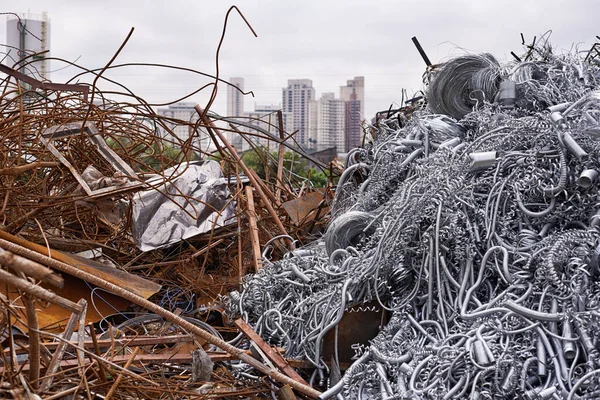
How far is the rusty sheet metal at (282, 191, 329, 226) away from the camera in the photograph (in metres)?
5.45

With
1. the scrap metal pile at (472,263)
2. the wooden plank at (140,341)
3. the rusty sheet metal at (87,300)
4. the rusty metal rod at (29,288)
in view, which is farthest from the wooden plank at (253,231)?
the rusty metal rod at (29,288)

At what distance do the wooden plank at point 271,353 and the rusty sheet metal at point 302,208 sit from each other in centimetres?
189

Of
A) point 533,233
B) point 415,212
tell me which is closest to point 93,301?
point 415,212

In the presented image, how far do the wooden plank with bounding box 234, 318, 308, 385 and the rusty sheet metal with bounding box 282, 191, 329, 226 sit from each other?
1.89 meters

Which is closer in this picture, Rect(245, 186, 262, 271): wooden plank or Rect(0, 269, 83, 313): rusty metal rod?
Rect(0, 269, 83, 313): rusty metal rod

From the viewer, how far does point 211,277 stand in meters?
4.76

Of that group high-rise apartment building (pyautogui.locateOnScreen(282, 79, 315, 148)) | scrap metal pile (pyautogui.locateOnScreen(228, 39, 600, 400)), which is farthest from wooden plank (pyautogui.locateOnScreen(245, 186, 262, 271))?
high-rise apartment building (pyautogui.locateOnScreen(282, 79, 315, 148))

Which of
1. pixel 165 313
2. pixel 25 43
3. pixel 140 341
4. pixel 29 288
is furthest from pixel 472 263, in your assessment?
pixel 25 43

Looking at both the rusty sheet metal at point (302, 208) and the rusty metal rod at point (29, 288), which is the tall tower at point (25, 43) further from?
the rusty metal rod at point (29, 288)

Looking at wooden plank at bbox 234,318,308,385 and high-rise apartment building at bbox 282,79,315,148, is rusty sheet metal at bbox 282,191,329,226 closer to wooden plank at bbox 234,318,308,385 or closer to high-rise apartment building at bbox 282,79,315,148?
wooden plank at bbox 234,318,308,385

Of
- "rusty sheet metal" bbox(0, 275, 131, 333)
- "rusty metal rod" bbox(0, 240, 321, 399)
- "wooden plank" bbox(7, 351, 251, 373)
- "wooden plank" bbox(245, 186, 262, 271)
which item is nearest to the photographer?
"rusty metal rod" bbox(0, 240, 321, 399)

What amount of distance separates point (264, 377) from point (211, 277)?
5.28 ft

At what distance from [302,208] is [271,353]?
2318 mm

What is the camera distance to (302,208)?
5.57 metres
